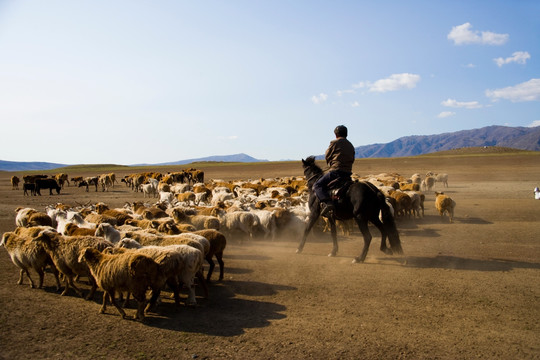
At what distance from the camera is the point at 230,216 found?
12391 millimetres

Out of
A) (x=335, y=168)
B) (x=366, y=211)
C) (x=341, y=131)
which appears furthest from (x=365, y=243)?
(x=341, y=131)

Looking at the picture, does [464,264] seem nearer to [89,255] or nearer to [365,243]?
[365,243]

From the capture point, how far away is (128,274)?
5.90m

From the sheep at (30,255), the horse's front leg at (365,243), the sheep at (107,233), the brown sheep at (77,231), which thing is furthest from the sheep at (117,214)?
the horse's front leg at (365,243)

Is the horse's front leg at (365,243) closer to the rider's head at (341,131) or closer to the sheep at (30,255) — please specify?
the rider's head at (341,131)

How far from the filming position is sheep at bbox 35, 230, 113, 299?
7113 millimetres

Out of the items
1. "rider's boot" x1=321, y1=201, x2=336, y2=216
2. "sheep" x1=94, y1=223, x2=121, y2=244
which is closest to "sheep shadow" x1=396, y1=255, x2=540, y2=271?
"rider's boot" x1=321, y1=201, x2=336, y2=216

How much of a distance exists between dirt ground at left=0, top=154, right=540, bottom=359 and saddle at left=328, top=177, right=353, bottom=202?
161 centimetres

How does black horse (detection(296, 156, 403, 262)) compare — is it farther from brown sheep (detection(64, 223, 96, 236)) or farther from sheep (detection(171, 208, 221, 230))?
brown sheep (detection(64, 223, 96, 236))

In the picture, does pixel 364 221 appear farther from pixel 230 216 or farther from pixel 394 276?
pixel 230 216

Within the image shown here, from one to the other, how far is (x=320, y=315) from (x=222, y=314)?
1.63 m

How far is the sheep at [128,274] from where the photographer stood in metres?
5.87

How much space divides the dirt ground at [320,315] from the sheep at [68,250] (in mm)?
442

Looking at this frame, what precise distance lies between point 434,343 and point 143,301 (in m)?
4.39
